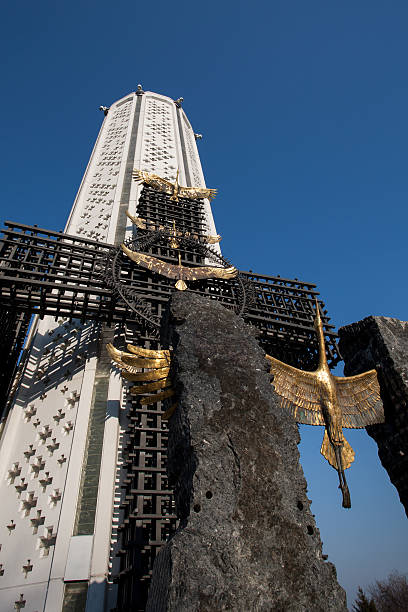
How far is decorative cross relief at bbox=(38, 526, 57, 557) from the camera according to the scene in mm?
6220

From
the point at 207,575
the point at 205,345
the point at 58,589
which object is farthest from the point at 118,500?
the point at 207,575

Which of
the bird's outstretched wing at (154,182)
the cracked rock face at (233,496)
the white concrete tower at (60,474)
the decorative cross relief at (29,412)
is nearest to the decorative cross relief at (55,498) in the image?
the white concrete tower at (60,474)

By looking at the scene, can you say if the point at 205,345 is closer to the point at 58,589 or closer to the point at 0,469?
the point at 58,589

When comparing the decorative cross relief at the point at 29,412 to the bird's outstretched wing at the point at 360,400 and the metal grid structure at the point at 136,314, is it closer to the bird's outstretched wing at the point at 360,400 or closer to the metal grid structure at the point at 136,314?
the metal grid structure at the point at 136,314

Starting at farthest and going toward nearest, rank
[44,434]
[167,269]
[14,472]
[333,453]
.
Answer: [167,269] → [44,434] → [14,472] → [333,453]

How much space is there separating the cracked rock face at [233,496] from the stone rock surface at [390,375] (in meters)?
1.96

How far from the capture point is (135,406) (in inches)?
279

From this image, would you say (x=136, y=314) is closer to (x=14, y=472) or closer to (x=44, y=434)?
(x=44, y=434)

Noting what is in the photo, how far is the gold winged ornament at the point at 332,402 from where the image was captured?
421 centimetres

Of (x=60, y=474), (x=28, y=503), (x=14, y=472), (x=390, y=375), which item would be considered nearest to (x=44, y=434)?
(x=14, y=472)

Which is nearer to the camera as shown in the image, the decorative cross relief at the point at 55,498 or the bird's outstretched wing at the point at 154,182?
the decorative cross relief at the point at 55,498

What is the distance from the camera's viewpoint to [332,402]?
4402 millimetres

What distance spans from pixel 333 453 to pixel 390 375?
44.2 inches

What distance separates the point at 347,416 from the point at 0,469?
21.4ft
